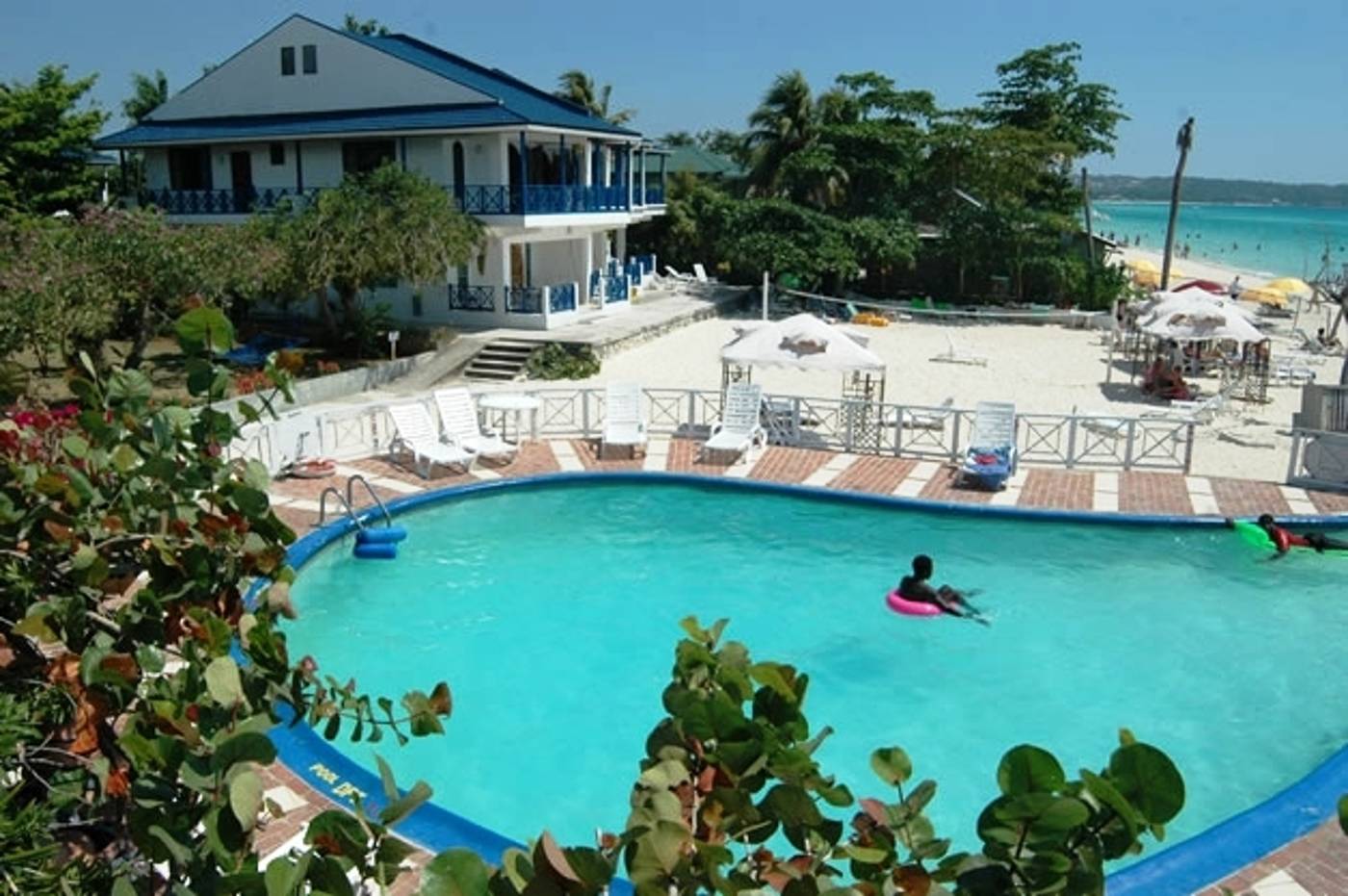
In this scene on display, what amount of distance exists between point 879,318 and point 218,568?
1237 inches

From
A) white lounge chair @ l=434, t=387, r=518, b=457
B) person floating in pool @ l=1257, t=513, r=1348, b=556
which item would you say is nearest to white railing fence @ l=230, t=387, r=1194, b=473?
white lounge chair @ l=434, t=387, r=518, b=457

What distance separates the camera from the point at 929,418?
2016 cm

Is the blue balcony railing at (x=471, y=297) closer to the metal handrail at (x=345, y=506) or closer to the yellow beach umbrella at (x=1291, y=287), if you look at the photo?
the metal handrail at (x=345, y=506)

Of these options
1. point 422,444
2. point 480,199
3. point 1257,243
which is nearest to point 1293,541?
point 422,444

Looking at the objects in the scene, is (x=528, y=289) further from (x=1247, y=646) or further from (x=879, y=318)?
(x=1247, y=646)

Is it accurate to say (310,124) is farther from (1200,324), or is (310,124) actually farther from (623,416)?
(1200,324)

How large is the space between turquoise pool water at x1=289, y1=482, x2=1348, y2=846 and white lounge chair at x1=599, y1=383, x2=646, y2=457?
1.18m

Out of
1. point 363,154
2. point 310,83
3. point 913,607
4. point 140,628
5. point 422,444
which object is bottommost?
point 913,607

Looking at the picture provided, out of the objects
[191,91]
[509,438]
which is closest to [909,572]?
[509,438]

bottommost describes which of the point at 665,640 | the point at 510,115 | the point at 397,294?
the point at 665,640

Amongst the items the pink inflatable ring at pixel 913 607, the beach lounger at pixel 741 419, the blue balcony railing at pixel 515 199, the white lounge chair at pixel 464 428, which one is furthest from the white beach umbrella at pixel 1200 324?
the blue balcony railing at pixel 515 199

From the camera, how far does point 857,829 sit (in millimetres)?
2814

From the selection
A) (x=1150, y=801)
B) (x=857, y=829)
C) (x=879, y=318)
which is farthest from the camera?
(x=879, y=318)

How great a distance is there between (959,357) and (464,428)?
1474 centimetres
